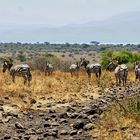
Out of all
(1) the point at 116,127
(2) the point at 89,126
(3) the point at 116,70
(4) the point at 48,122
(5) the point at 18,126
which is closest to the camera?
(1) the point at 116,127

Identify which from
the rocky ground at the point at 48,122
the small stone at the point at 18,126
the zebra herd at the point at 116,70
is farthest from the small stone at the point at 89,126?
the zebra herd at the point at 116,70

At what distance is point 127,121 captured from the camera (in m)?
14.8

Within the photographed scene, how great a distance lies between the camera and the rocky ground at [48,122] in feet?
46.6

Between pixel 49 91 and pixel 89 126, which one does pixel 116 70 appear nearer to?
pixel 49 91

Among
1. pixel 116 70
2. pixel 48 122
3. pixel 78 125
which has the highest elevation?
pixel 116 70

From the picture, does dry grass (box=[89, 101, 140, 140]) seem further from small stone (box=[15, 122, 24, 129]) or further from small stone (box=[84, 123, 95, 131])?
small stone (box=[15, 122, 24, 129])

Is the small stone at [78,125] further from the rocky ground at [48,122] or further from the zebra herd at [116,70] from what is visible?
the zebra herd at [116,70]

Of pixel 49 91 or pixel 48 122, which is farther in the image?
pixel 49 91

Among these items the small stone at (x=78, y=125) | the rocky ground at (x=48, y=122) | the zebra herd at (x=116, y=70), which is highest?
the zebra herd at (x=116, y=70)

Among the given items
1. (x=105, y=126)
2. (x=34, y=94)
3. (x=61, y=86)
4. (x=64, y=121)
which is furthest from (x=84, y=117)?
(x=61, y=86)

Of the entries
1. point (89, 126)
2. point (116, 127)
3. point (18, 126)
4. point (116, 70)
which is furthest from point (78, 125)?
point (116, 70)

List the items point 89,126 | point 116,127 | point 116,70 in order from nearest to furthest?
1. point 116,127
2. point 89,126
3. point 116,70

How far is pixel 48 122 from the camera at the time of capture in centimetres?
1636

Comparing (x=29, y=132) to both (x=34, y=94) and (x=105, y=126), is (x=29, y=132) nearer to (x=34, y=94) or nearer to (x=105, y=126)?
(x=105, y=126)
